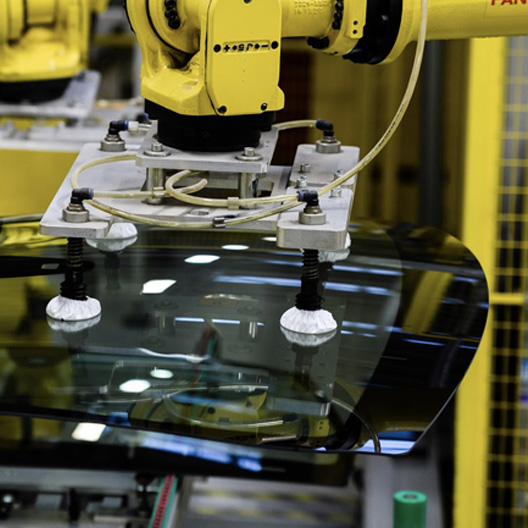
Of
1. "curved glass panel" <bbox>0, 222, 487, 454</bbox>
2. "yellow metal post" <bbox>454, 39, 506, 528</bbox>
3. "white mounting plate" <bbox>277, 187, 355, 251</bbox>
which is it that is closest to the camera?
"curved glass panel" <bbox>0, 222, 487, 454</bbox>

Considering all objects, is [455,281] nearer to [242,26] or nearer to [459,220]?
[242,26]

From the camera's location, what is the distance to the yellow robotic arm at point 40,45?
7.31 feet

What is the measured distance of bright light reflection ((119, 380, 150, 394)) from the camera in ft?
3.72

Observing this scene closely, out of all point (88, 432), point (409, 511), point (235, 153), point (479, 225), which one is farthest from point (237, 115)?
point (479, 225)

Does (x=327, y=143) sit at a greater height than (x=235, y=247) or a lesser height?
greater

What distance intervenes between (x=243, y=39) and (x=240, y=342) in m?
0.39

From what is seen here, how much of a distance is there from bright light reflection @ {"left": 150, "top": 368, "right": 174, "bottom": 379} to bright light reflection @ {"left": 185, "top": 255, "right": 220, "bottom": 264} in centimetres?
37

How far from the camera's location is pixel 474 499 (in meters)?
2.74

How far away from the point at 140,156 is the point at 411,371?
18.1 inches

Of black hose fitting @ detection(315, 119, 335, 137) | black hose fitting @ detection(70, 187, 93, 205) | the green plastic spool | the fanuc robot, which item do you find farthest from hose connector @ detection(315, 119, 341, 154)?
the green plastic spool

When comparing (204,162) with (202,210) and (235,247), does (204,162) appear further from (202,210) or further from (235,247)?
(235,247)

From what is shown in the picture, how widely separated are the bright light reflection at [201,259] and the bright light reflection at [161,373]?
369 mm

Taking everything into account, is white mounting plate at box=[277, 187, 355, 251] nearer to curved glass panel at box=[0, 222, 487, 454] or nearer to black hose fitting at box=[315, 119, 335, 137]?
curved glass panel at box=[0, 222, 487, 454]

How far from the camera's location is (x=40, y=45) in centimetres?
→ 231
